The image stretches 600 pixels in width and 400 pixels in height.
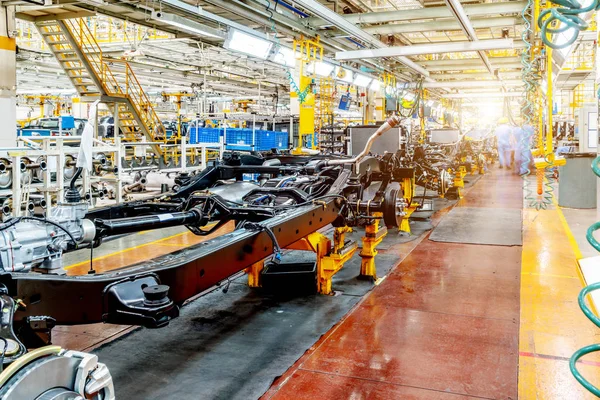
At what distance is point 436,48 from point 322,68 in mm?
2707

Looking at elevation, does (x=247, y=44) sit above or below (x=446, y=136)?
above

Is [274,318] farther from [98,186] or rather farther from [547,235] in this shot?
[98,186]

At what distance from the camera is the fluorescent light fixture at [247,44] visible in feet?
26.0

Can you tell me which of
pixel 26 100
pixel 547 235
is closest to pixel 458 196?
pixel 547 235

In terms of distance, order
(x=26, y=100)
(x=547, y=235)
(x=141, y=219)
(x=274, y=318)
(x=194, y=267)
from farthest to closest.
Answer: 1. (x=26, y=100)
2. (x=547, y=235)
3. (x=274, y=318)
4. (x=141, y=219)
5. (x=194, y=267)

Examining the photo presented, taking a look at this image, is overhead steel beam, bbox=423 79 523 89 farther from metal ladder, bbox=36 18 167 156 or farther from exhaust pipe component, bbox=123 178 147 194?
exhaust pipe component, bbox=123 178 147 194

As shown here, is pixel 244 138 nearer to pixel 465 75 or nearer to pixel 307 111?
pixel 307 111

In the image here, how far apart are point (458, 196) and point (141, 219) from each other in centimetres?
1044

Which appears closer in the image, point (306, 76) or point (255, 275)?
point (255, 275)

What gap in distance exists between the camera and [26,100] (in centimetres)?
2366

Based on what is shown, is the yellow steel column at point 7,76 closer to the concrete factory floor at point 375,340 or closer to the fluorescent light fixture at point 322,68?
the concrete factory floor at point 375,340

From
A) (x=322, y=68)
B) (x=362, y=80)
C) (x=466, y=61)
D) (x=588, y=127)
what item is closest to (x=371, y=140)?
(x=322, y=68)

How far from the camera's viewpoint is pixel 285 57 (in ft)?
31.2

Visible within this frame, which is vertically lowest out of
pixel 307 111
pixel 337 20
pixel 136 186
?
pixel 136 186
